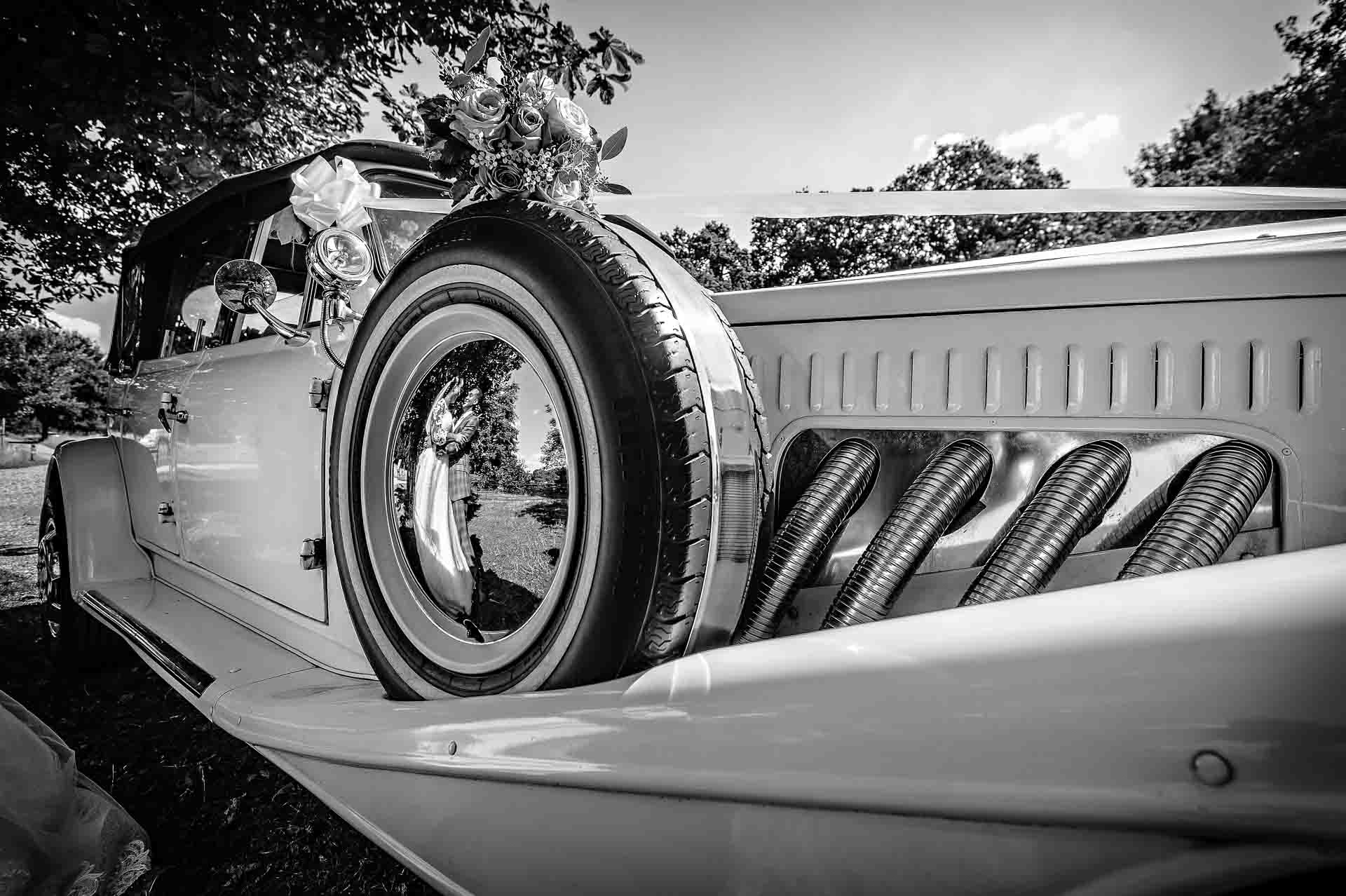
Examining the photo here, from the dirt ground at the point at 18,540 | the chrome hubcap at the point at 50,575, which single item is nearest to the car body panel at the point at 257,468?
the chrome hubcap at the point at 50,575

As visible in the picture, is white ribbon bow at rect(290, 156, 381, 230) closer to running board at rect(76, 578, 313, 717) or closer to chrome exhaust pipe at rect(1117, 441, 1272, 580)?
running board at rect(76, 578, 313, 717)

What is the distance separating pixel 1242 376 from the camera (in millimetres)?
1166

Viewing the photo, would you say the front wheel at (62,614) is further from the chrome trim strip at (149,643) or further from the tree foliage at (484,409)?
the tree foliage at (484,409)

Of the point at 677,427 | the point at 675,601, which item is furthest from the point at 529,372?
the point at 675,601

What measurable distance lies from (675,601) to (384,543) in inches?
31.9

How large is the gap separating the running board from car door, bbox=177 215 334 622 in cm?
14

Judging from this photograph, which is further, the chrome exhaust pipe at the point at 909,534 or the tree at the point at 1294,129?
the tree at the point at 1294,129

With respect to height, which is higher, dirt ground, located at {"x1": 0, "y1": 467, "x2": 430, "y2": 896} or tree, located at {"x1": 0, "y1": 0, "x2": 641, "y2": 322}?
tree, located at {"x1": 0, "y1": 0, "x2": 641, "y2": 322}

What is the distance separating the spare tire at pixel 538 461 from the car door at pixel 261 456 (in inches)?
14.7

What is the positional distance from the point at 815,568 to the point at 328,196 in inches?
55.4

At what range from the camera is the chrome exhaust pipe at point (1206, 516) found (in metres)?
1.12

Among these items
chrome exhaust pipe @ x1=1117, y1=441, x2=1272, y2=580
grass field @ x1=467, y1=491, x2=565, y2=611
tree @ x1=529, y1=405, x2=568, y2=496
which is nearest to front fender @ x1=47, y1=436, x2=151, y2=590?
grass field @ x1=467, y1=491, x2=565, y2=611

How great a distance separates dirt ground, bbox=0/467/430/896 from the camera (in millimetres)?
1753

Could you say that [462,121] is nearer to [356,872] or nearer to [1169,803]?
[1169,803]
